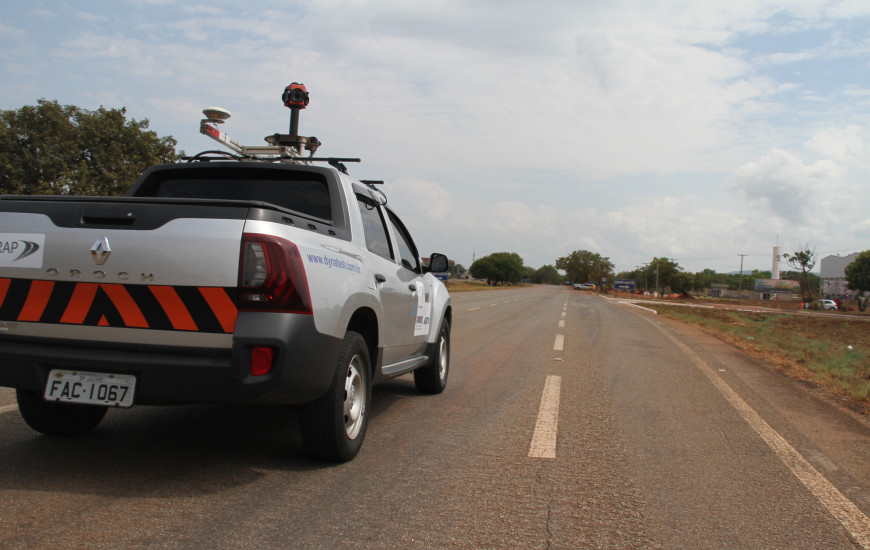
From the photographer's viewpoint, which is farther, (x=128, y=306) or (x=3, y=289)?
(x=3, y=289)

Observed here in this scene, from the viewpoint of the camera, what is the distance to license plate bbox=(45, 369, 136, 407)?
298 cm

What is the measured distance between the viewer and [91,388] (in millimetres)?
3023

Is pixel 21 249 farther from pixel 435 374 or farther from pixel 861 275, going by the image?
pixel 861 275

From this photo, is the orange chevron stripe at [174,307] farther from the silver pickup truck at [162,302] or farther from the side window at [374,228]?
the side window at [374,228]

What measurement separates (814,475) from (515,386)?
3.25 m

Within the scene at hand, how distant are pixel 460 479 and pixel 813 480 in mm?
2322

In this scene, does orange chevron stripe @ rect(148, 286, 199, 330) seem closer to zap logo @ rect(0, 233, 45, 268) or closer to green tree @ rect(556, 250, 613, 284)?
zap logo @ rect(0, 233, 45, 268)

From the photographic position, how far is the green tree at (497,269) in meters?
163

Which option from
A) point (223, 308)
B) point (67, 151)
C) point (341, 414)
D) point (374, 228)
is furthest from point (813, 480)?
point (67, 151)

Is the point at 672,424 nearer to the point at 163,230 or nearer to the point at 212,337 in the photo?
the point at 212,337

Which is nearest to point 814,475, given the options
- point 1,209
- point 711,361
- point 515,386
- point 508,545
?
point 508,545

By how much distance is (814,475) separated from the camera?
393 centimetres

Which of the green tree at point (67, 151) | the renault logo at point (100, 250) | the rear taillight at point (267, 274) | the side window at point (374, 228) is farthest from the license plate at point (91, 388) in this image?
the green tree at point (67, 151)

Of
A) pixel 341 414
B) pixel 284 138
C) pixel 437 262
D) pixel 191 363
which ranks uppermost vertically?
pixel 284 138
